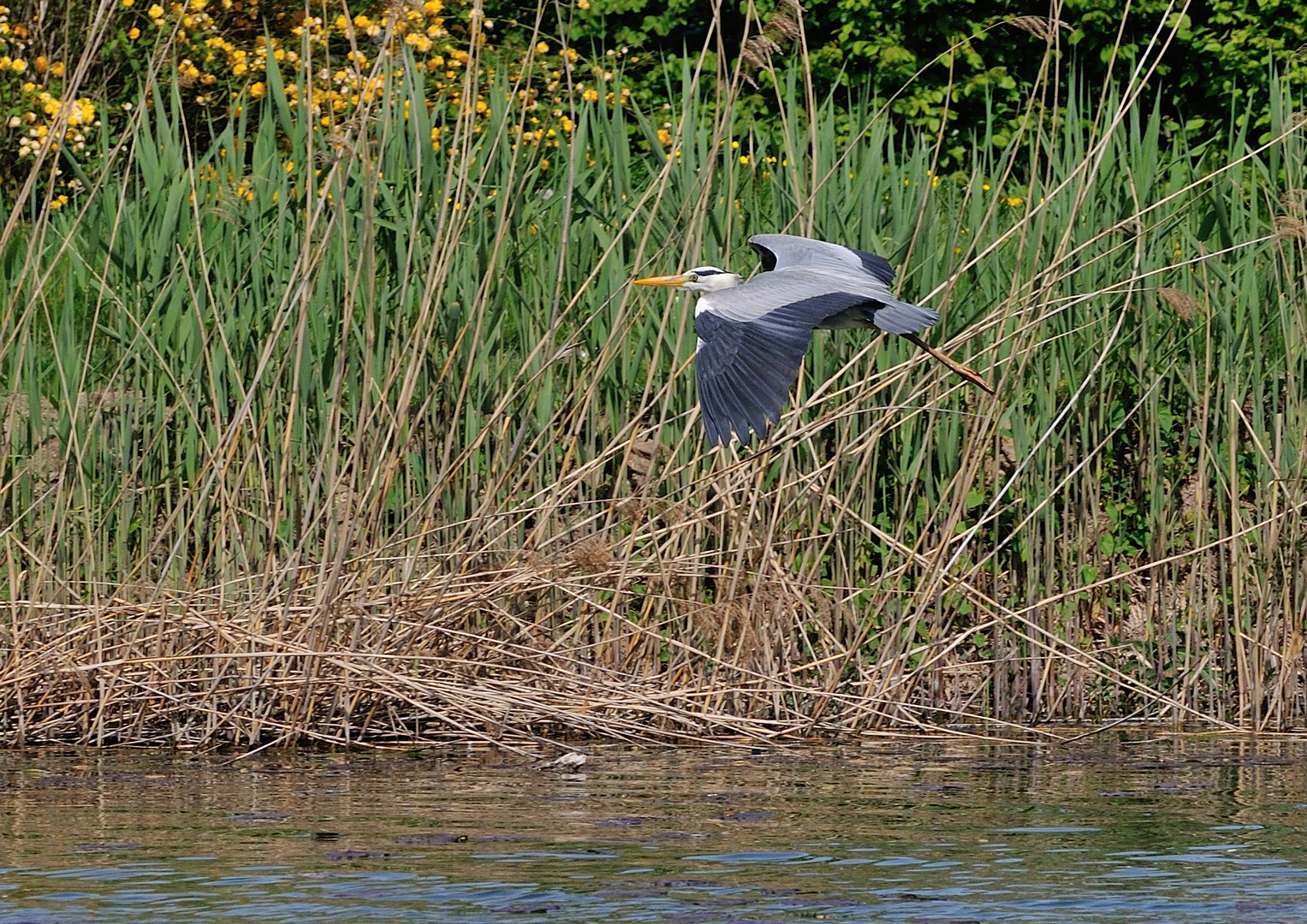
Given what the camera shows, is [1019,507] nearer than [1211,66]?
Yes

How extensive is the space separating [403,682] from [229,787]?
1.65 ft

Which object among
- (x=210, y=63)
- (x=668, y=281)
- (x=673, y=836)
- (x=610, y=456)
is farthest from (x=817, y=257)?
(x=210, y=63)

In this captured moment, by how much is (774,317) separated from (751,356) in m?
0.25

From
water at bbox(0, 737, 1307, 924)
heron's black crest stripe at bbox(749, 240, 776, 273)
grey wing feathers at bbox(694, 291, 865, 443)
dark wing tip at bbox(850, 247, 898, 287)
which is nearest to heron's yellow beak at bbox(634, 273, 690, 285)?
heron's black crest stripe at bbox(749, 240, 776, 273)

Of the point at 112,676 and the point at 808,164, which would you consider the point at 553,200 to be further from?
the point at 112,676

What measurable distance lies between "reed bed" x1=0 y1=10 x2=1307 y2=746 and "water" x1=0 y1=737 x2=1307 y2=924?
0.85 feet

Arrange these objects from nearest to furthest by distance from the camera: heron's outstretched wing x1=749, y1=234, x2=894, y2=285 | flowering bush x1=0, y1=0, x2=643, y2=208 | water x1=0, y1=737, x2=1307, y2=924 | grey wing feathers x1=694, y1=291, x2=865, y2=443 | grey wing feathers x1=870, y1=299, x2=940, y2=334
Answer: water x1=0, y1=737, x2=1307, y2=924
grey wing feathers x1=694, y1=291, x2=865, y2=443
grey wing feathers x1=870, y1=299, x2=940, y2=334
heron's outstretched wing x1=749, y1=234, x2=894, y2=285
flowering bush x1=0, y1=0, x2=643, y2=208

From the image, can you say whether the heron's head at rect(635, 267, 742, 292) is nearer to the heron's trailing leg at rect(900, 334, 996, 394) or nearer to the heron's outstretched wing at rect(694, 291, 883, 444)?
the heron's outstretched wing at rect(694, 291, 883, 444)

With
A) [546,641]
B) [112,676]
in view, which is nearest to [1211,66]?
[546,641]

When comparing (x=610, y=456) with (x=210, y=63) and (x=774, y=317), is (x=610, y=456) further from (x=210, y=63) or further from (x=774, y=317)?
(x=210, y=63)

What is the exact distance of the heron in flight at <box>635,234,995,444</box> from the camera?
4.21 m

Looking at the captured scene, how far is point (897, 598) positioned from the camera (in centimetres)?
523

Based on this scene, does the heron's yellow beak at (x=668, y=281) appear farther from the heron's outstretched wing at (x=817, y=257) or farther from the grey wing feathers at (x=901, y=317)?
the grey wing feathers at (x=901, y=317)

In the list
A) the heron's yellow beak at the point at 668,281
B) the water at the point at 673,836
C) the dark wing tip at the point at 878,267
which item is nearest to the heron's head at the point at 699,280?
the heron's yellow beak at the point at 668,281
